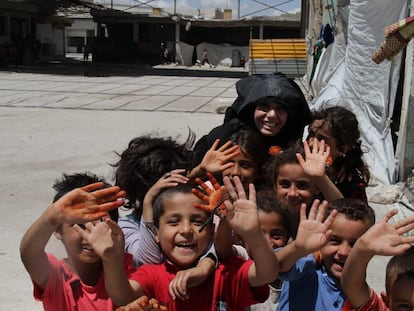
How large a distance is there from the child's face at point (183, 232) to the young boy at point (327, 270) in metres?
0.35

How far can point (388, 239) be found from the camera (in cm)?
161

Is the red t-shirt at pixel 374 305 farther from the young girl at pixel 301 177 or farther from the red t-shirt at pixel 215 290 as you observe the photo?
the young girl at pixel 301 177

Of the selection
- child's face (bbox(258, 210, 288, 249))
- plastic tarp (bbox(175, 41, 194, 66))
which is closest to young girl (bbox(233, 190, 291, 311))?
child's face (bbox(258, 210, 288, 249))

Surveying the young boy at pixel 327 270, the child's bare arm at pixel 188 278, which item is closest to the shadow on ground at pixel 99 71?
the young boy at pixel 327 270

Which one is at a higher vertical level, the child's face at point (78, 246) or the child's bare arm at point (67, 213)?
the child's bare arm at point (67, 213)

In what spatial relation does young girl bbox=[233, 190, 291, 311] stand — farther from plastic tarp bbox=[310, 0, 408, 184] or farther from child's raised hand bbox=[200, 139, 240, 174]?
plastic tarp bbox=[310, 0, 408, 184]

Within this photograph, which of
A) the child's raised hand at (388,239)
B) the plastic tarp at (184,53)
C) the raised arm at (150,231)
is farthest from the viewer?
the plastic tarp at (184,53)

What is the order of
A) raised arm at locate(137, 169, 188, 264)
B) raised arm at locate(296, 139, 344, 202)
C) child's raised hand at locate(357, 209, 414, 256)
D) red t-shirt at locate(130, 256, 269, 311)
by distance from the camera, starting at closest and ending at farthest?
child's raised hand at locate(357, 209, 414, 256), red t-shirt at locate(130, 256, 269, 311), raised arm at locate(137, 169, 188, 264), raised arm at locate(296, 139, 344, 202)

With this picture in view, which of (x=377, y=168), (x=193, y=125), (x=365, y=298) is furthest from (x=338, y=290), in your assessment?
(x=193, y=125)

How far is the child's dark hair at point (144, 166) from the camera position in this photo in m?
2.49

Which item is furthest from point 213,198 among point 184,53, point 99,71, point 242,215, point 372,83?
point 184,53

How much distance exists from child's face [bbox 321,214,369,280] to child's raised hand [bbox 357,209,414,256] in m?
0.30

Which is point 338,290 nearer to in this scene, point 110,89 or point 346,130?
point 346,130

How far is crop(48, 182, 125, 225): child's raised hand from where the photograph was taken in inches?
65.8
